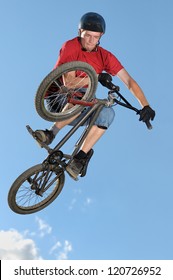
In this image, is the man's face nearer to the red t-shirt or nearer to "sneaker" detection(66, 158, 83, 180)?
the red t-shirt

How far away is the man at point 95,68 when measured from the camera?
25.0ft

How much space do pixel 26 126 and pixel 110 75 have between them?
1857 mm

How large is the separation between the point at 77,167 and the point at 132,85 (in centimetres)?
178

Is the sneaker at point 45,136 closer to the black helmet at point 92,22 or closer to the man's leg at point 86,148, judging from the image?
the man's leg at point 86,148

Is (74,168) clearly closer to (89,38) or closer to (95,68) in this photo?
(95,68)

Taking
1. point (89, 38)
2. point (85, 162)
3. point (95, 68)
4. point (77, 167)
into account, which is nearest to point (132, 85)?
point (95, 68)

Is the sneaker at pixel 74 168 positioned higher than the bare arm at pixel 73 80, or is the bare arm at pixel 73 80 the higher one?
the bare arm at pixel 73 80

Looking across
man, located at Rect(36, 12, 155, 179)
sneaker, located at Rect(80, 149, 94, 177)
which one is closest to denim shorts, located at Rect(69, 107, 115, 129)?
man, located at Rect(36, 12, 155, 179)

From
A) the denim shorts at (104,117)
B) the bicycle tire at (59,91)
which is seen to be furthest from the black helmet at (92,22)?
the denim shorts at (104,117)

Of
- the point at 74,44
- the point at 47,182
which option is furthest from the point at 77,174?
the point at 74,44

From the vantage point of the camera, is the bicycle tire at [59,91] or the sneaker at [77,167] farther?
the sneaker at [77,167]

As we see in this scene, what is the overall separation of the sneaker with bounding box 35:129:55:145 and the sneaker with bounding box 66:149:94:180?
56 centimetres

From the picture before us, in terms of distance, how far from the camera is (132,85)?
27.3ft

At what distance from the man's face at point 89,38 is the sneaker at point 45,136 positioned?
64.9 inches
